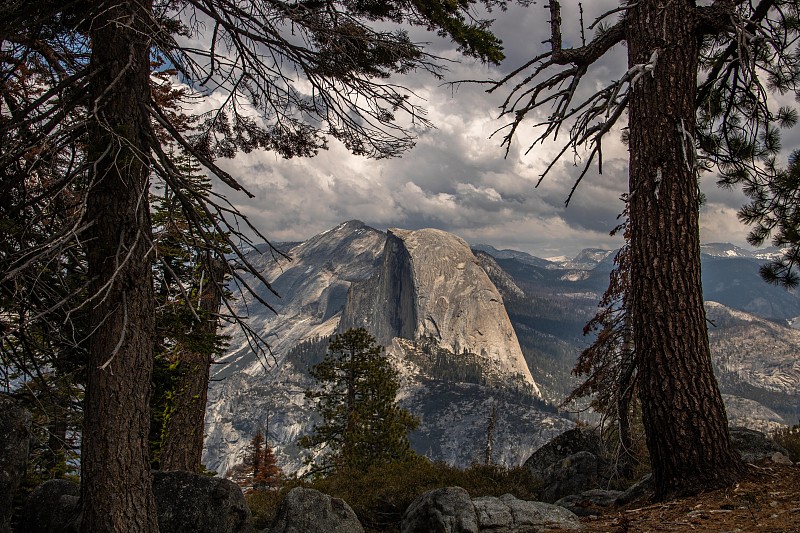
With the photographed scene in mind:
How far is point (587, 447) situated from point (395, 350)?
18508 centimetres

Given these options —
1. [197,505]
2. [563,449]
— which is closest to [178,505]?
[197,505]

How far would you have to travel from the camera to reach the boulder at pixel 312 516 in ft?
23.0

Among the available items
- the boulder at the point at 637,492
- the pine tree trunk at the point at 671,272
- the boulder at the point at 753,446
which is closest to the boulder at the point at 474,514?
the boulder at the point at 637,492

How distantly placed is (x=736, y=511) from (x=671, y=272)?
6.59 ft

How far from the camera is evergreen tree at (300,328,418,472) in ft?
67.3

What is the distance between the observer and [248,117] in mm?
6316

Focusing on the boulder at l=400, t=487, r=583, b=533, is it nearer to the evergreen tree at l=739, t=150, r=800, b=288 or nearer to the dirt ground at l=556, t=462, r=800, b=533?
the dirt ground at l=556, t=462, r=800, b=533

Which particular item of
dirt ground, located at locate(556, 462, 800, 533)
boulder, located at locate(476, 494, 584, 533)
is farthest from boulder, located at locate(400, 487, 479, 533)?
dirt ground, located at locate(556, 462, 800, 533)

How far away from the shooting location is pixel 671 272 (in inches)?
181

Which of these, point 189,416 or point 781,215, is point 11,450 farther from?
point 781,215

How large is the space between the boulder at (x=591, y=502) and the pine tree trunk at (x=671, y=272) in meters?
2.66

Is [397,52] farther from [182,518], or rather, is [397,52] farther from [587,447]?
[587,447]

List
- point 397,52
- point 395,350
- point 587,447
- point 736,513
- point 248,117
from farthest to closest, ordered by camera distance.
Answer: point 395,350 → point 587,447 → point 248,117 → point 397,52 → point 736,513

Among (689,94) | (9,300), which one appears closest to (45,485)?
(9,300)
